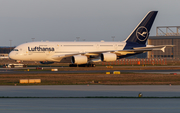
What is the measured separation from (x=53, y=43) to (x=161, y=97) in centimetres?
4366

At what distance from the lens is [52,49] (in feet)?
193

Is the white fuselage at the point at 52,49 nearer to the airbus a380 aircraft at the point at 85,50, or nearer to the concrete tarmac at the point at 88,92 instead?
the airbus a380 aircraft at the point at 85,50

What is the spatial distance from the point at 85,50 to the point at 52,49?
23.0ft

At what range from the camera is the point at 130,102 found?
16.3 m

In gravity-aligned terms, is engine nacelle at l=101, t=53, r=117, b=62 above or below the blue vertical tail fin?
below

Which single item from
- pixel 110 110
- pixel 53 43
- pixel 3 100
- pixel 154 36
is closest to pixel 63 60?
pixel 53 43

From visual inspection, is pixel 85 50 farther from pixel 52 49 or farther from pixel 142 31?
pixel 142 31

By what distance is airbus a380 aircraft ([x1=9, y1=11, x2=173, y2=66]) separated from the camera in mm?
57938

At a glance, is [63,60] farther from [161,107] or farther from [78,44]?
[161,107]

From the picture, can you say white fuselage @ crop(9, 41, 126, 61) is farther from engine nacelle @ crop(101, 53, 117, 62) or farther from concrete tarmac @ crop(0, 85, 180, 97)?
concrete tarmac @ crop(0, 85, 180, 97)

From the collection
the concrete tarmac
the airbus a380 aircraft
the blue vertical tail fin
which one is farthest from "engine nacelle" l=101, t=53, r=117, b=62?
the concrete tarmac

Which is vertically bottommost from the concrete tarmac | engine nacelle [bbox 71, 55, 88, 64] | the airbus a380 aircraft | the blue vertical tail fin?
the concrete tarmac

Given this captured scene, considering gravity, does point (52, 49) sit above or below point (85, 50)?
above

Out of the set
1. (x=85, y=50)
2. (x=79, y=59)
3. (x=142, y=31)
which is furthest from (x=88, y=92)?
(x=142, y=31)
